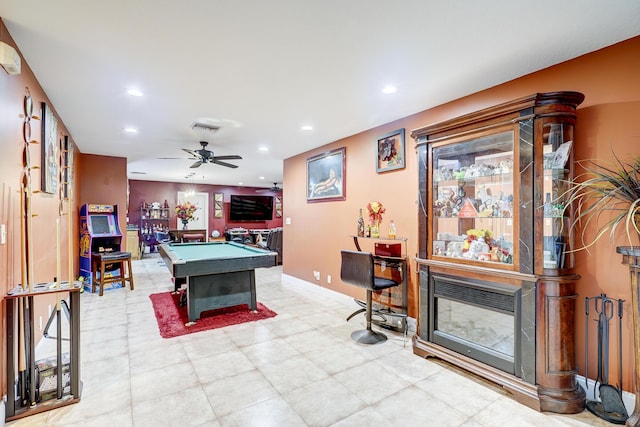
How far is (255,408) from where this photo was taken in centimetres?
208

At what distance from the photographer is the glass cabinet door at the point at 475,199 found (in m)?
2.44

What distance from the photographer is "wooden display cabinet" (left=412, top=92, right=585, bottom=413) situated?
213 cm

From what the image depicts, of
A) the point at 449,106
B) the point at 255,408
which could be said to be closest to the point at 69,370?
the point at 255,408

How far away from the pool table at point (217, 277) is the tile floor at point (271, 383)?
0.47 metres

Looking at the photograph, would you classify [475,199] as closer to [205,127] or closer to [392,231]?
[392,231]

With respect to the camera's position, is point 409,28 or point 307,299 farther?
point 307,299

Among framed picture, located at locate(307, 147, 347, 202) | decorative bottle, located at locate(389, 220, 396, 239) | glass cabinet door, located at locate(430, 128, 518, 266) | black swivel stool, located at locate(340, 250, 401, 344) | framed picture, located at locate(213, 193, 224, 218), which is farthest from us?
framed picture, located at locate(213, 193, 224, 218)

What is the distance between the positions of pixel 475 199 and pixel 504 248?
495 mm

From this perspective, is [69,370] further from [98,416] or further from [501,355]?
[501,355]

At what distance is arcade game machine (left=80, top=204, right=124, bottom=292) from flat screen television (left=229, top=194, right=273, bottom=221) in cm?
608

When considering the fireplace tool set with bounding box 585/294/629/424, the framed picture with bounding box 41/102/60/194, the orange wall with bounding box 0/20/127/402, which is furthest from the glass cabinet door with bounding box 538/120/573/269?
the framed picture with bounding box 41/102/60/194

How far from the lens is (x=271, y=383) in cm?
240

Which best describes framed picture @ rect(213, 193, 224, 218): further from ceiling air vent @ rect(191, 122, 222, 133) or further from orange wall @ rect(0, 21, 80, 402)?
orange wall @ rect(0, 21, 80, 402)

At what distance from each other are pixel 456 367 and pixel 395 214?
178 cm
